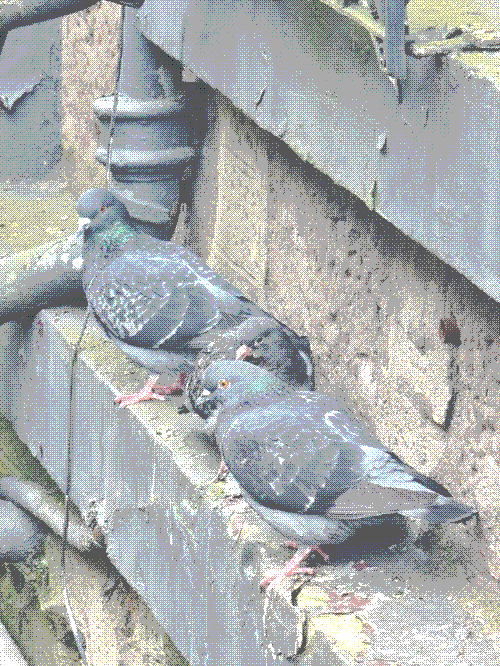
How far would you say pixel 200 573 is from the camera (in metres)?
Answer: 3.89

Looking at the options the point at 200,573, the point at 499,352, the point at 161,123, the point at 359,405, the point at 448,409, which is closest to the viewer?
the point at 499,352

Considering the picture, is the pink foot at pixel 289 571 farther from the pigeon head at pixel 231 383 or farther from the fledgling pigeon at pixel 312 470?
the pigeon head at pixel 231 383

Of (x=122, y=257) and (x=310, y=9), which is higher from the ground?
(x=310, y=9)

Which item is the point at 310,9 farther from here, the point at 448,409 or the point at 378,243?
the point at 448,409

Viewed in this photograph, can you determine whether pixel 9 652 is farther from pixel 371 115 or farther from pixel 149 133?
pixel 371 115

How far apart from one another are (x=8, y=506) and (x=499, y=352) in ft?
9.14

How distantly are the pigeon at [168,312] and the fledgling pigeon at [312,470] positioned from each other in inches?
15.0

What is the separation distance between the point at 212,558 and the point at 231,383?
55 centimetres

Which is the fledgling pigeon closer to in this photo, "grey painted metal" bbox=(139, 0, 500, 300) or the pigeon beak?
the pigeon beak

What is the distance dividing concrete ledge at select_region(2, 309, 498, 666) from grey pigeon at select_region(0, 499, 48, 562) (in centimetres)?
35

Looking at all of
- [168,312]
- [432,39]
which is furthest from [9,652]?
[432,39]

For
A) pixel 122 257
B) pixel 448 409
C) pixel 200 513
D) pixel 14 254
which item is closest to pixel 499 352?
pixel 448 409

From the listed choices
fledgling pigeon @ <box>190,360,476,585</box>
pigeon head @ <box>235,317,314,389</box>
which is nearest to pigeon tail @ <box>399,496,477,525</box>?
fledgling pigeon @ <box>190,360,476,585</box>

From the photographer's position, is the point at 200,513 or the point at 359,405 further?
the point at 359,405
